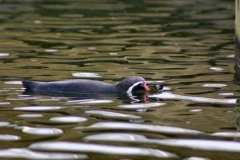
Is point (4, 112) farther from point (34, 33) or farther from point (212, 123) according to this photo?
point (34, 33)

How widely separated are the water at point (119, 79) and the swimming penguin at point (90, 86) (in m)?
0.20

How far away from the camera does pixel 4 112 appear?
876cm

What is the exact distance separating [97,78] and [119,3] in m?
14.6

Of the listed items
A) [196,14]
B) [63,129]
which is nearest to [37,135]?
[63,129]

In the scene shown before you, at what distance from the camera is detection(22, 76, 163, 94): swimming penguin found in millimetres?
9992

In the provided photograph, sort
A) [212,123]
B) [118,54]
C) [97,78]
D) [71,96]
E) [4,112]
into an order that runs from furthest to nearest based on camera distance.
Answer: [118,54] → [97,78] → [71,96] → [4,112] → [212,123]

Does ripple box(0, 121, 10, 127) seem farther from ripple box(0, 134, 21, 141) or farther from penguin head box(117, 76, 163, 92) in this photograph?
penguin head box(117, 76, 163, 92)

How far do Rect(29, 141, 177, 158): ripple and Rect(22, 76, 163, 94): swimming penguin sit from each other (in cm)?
290

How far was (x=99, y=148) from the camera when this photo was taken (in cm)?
696

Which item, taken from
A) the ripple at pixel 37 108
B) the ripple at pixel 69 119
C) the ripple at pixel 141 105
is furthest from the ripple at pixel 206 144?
the ripple at pixel 37 108

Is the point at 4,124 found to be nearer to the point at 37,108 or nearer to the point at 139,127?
the point at 37,108

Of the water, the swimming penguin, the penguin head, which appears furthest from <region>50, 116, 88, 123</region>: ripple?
the penguin head

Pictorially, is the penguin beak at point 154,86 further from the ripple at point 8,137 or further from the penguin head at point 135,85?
the ripple at point 8,137

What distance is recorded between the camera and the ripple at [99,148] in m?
6.79
